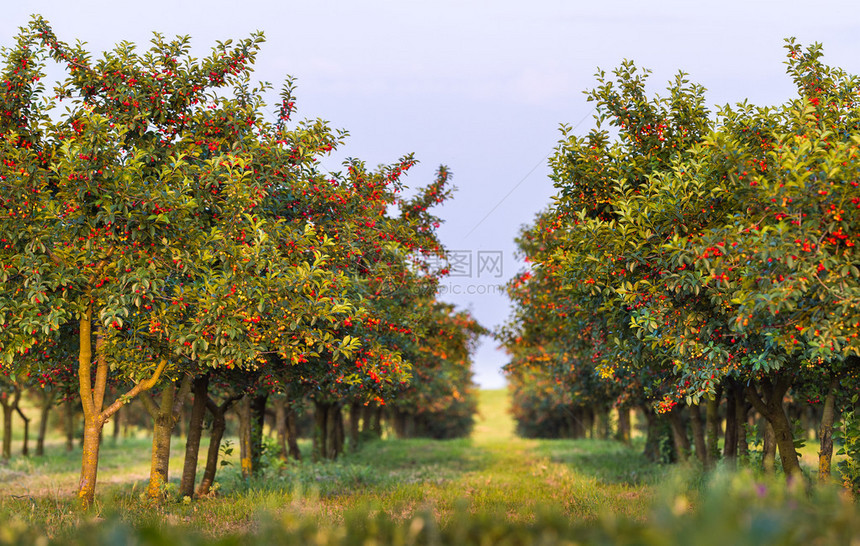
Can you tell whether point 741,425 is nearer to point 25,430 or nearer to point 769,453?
point 769,453

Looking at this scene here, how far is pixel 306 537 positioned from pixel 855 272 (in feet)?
25.6

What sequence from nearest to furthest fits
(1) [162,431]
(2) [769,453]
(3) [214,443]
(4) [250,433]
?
(1) [162,431] → (2) [769,453] → (3) [214,443] → (4) [250,433]

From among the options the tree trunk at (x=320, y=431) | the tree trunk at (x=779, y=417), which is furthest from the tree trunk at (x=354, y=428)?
the tree trunk at (x=779, y=417)

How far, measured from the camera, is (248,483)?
52.2 feet

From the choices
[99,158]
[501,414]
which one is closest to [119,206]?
[99,158]

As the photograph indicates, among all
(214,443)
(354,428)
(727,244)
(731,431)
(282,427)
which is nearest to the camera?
(727,244)

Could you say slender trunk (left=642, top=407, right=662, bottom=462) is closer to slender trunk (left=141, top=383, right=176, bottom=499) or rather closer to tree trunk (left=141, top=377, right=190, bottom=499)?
tree trunk (left=141, top=377, right=190, bottom=499)

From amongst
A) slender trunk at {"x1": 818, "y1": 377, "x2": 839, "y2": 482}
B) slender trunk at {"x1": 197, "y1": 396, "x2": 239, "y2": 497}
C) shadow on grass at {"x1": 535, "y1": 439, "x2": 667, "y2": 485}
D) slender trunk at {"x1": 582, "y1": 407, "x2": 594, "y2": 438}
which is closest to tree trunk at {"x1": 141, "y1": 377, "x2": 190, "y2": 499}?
slender trunk at {"x1": 197, "y1": 396, "x2": 239, "y2": 497}

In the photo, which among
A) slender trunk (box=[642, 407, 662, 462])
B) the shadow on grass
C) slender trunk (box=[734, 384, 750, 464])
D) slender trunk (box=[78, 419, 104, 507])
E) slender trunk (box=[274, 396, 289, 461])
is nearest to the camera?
slender trunk (box=[78, 419, 104, 507])

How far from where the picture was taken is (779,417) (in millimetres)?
12859

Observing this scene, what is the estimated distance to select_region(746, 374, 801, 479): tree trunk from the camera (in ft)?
41.6

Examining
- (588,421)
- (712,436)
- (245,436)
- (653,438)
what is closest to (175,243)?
(245,436)

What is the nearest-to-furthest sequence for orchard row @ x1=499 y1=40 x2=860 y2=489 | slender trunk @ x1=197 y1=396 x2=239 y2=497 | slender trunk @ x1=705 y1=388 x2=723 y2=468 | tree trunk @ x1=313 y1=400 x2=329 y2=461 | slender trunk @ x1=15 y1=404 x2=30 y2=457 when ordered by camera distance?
orchard row @ x1=499 y1=40 x2=860 y2=489 → slender trunk @ x1=197 y1=396 x2=239 y2=497 → slender trunk @ x1=705 y1=388 x2=723 y2=468 → tree trunk @ x1=313 y1=400 x2=329 y2=461 → slender trunk @ x1=15 y1=404 x2=30 y2=457

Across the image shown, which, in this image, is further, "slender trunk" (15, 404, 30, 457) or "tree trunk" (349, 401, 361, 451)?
"tree trunk" (349, 401, 361, 451)
